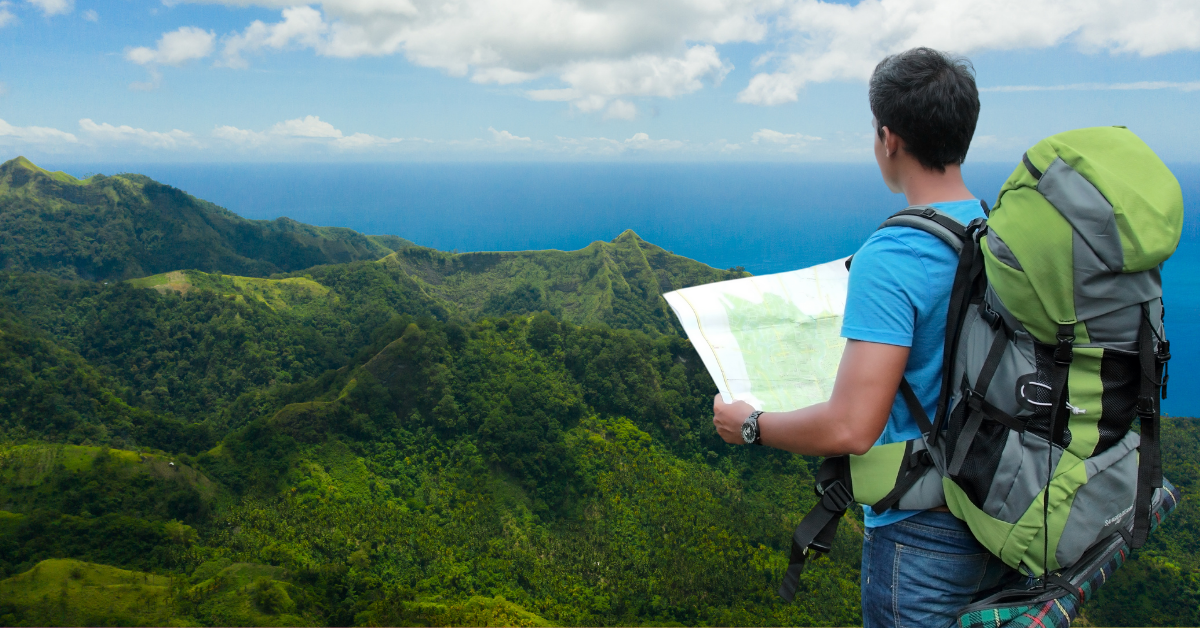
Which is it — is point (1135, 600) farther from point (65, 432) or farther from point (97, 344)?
point (97, 344)

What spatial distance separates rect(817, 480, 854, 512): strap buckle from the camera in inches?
49.6

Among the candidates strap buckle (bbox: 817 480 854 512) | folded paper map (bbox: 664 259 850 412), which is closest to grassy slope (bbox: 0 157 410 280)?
folded paper map (bbox: 664 259 850 412)

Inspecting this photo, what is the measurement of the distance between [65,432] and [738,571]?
58.2 ft

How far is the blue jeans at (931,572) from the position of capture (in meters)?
1.20

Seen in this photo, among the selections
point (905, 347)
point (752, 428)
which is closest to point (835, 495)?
point (752, 428)

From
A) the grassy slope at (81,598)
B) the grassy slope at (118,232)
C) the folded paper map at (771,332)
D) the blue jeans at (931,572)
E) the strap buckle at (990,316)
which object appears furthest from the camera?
the grassy slope at (118,232)

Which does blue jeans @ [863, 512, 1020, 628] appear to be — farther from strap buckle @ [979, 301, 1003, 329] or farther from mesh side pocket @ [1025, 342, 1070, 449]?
strap buckle @ [979, 301, 1003, 329]

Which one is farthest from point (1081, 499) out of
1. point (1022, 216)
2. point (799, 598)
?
point (799, 598)

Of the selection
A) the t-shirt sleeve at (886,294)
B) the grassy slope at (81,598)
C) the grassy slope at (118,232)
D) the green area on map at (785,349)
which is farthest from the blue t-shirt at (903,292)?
the grassy slope at (118,232)

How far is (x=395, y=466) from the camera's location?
49.1ft

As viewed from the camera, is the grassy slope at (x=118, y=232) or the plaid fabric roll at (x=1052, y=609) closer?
the plaid fabric roll at (x=1052, y=609)

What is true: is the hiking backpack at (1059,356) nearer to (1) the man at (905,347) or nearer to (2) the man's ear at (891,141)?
(1) the man at (905,347)

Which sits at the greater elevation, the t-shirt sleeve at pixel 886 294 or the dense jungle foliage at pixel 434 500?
the t-shirt sleeve at pixel 886 294

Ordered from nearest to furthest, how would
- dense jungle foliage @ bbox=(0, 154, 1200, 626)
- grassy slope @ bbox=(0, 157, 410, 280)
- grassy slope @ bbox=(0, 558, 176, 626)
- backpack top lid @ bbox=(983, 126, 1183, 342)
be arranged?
1. backpack top lid @ bbox=(983, 126, 1183, 342)
2. grassy slope @ bbox=(0, 558, 176, 626)
3. dense jungle foliage @ bbox=(0, 154, 1200, 626)
4. grassy slope @ bbox=(0, 157, 410, 280)
